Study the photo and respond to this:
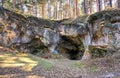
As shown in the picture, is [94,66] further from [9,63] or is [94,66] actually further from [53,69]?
[9,63]

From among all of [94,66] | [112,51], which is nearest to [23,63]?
[94,66]

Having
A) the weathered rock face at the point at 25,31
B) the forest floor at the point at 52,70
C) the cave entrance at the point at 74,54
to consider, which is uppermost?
the weathered rock face at the point at 25,31

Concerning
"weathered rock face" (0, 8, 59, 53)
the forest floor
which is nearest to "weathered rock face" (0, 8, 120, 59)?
"weathered rock face" (0, 8, 59, 53)

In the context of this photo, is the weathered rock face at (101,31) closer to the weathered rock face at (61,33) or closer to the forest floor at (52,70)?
the weathered rock face at (61,33)

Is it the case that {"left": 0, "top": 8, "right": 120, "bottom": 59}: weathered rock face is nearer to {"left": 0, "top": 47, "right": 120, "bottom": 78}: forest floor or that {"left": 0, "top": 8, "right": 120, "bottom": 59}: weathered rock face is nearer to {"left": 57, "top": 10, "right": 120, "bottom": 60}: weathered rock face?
{"left": 57, "top": 10, "right": 120, "bottom": 60}: weathered rock face

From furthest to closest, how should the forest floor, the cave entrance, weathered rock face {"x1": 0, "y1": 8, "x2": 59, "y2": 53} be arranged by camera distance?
the cave entrance → weathered rock face {"x1": 0, "y1": 8, "x2": 59, "y2": 53} → the forest floor

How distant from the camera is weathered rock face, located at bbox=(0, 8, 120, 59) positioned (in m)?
18.6

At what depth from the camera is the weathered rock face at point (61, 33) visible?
1858 cm

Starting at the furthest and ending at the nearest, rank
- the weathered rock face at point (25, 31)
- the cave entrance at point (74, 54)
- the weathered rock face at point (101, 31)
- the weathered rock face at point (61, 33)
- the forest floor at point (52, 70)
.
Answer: the cave entrance at point (74, 54), the weathered rock face at point (25, 31), the weathered rock face at point (61, 33), the weathered rock face at point (101, 31), the forest floor at point (52, 70)

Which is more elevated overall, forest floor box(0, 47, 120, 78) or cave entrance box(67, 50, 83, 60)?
forest floor box(0, 47, 120, 78)

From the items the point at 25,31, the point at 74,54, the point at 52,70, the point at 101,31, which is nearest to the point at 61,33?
the point at 74,54

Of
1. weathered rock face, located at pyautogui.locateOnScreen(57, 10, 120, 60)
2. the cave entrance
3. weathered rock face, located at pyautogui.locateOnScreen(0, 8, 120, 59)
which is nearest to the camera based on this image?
weathered rock face, located at pyautogui.locateOnScreen(57, 10, 120, 60)

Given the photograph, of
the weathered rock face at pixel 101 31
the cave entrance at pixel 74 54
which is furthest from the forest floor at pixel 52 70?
the cave entrance at pixel 74 54

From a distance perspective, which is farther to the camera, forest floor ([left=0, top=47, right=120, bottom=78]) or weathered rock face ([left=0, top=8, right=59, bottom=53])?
weathered rock face ([left=0, top=8, right=59, bottom=53])
